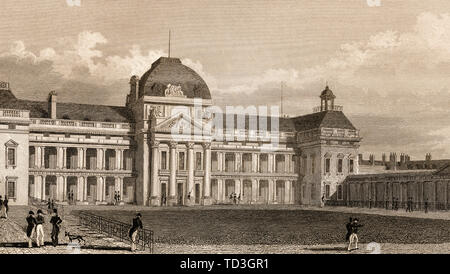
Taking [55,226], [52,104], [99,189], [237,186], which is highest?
[52,104]

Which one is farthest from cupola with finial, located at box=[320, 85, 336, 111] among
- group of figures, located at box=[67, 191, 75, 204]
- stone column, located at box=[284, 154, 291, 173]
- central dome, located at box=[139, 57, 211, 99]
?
group of figures, located at box=[67, 191, 75, 204]

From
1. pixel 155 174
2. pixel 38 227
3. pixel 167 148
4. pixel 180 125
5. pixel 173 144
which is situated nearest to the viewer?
pixel 38 227

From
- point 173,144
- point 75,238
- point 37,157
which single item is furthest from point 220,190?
point 75,238

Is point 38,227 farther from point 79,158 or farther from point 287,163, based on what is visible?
point 287,163

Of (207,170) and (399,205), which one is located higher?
(207,170)
